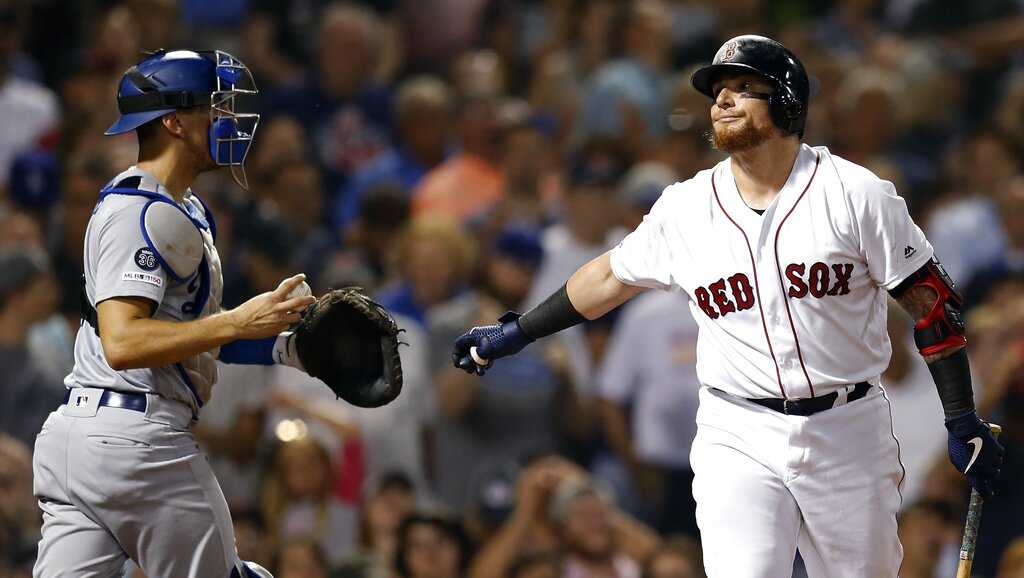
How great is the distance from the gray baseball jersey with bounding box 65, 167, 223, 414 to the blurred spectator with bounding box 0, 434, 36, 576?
2.76 metres

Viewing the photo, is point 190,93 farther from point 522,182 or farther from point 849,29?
point 849,29

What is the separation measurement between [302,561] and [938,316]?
353 centimetres

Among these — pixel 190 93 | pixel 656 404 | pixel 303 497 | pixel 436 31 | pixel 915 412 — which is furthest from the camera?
pixel 436 31

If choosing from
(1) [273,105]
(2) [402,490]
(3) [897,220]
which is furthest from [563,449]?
(3) [897,220]

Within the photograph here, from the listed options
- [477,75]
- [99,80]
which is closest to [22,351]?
[99,80]

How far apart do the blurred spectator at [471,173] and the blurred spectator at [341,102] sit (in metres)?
0.57

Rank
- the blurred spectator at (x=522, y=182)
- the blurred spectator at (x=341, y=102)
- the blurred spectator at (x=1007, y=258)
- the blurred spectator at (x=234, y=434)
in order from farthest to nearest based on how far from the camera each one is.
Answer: the blurred spectator at (x=341, y=102) → the blurred spectator at (x=522, y=182) → the blurred spectator at (x=1007, y=258) → the blurred spectator at (x=234, y=434)

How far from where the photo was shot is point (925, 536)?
23.4 feet

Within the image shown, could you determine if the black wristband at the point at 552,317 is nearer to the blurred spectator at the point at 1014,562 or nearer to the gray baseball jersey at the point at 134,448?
the gray baseball jersey at the point at 134,448

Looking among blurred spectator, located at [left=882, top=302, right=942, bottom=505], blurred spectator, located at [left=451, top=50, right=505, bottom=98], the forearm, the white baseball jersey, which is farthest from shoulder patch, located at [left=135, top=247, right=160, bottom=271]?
blurred spectator, located at [left=451, top=50, right=505, bottom=98]

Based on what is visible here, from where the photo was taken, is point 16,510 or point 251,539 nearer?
point 16,510

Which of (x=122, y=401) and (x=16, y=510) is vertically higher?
(x=122, y=401)

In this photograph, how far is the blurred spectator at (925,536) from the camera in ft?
23.4

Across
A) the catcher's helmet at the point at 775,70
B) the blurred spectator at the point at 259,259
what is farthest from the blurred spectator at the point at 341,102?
the catcher's helmet at the point at 775,70
